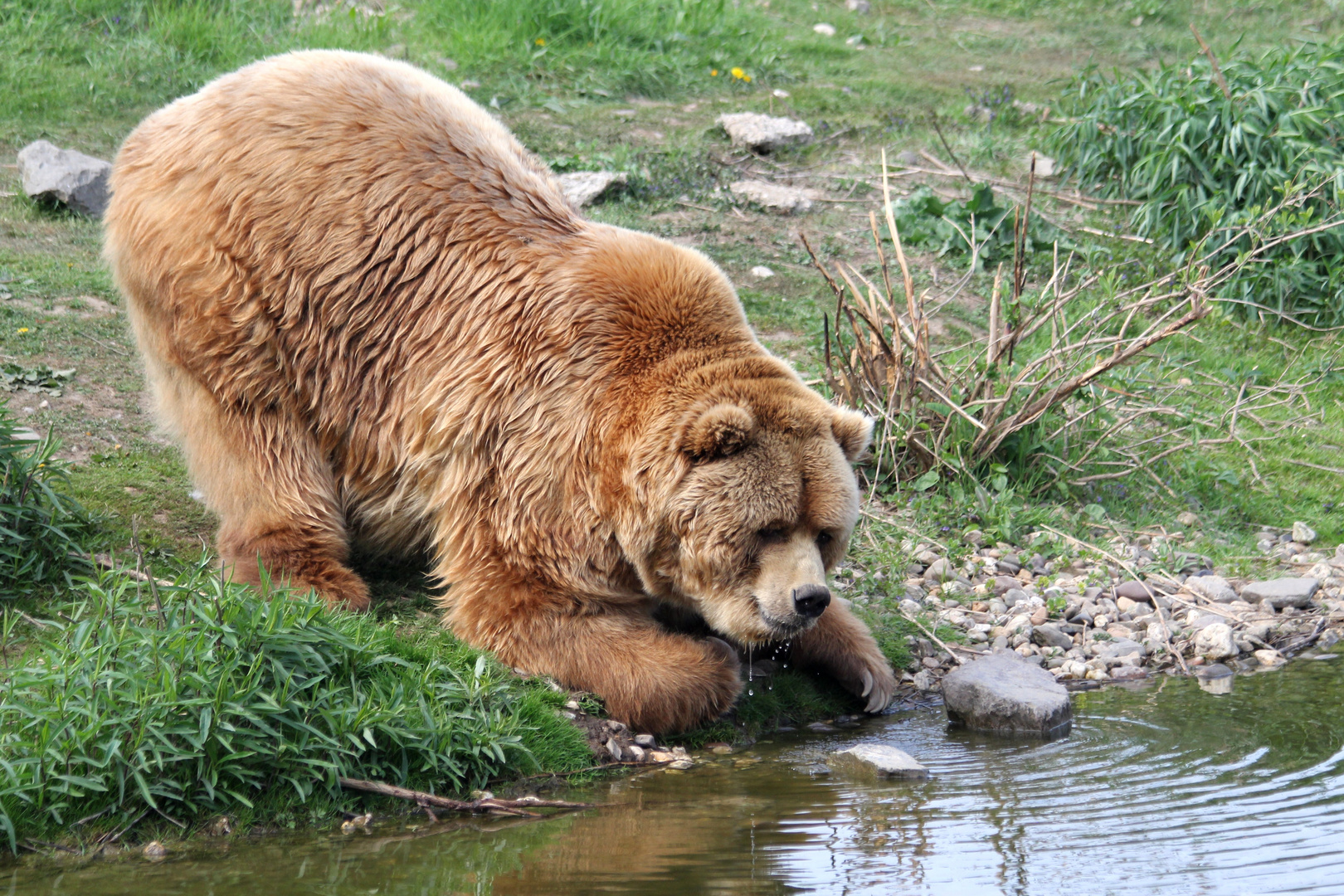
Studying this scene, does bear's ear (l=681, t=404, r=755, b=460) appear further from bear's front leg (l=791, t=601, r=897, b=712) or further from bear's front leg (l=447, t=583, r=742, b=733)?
bear's front leg (l=791, t=601, r=897, b=712)

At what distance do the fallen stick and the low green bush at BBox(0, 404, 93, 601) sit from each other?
1.59 meters

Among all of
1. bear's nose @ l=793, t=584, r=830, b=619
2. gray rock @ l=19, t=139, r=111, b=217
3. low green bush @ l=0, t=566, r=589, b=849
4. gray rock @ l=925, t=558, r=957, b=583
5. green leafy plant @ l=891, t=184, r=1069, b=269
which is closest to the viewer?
low green bush @ l=0, t=566, r=589, b=849

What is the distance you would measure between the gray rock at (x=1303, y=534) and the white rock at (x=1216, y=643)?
1.49m

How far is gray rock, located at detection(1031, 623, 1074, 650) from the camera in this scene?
5.70 meters

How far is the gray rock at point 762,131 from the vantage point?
1062 centimetres

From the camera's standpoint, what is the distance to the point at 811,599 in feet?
14.3

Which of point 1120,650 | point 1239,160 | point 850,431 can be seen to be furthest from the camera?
point 1239,160

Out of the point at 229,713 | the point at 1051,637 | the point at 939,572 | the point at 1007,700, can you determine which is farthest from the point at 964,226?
the point at 229,713

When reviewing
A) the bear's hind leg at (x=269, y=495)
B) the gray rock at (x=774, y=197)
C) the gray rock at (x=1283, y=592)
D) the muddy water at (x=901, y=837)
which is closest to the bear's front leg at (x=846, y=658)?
the muddy water at (x=901, y=837)

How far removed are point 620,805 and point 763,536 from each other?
3.34ft

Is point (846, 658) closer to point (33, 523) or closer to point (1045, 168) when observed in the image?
point (33, 523)

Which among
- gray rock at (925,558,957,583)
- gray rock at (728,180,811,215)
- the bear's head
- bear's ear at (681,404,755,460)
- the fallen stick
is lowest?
gray rock at (925,558,957,583)

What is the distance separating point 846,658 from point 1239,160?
237 inches

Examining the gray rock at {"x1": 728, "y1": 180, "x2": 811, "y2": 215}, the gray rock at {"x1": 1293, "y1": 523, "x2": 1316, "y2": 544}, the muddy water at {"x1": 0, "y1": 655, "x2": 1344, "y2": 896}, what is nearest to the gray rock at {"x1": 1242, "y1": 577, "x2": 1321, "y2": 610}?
the gray rock at {"x1": 1293, "y1": 523, "x2": 1316, "y2": 544}
